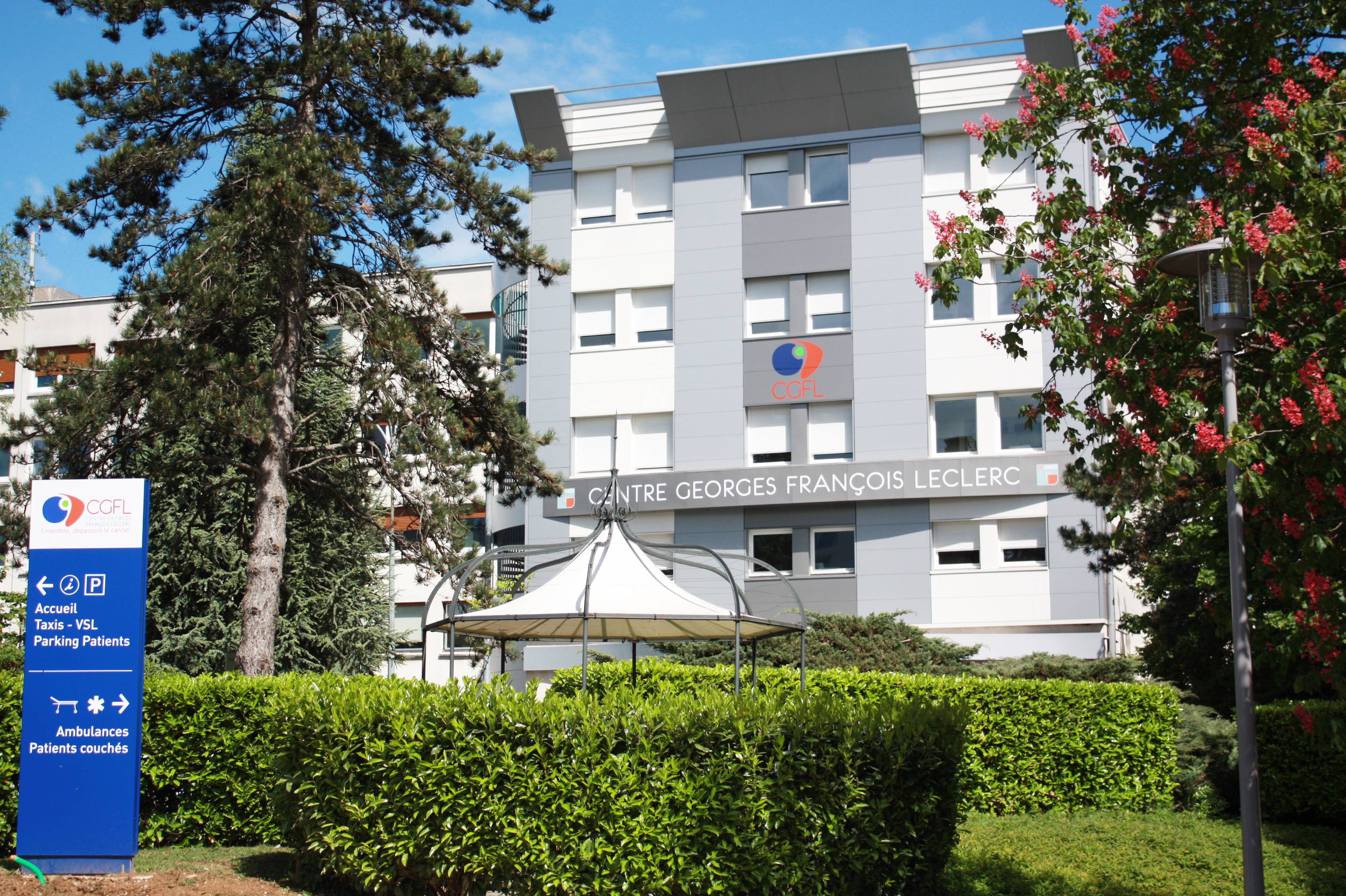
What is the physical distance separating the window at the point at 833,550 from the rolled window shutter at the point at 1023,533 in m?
3.45

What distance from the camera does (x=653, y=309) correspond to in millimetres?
30219

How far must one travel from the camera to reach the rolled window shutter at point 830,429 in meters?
28.5

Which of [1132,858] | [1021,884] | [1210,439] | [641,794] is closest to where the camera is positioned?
[1210,439]

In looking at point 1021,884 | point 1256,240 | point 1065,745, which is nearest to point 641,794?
point 1021,884

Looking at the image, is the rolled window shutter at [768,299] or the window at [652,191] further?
the window at [652,191]

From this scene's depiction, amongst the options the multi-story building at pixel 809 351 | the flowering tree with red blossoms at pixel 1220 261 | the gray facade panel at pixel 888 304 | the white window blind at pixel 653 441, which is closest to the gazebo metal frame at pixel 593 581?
the flowering tree with red blossoms at pixel 1220 261

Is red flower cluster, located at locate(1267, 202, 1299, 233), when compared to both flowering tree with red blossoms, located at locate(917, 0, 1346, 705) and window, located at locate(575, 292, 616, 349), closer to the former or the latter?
flowering tree with red blossoms, located at locate(917, 0, 1346, 705)

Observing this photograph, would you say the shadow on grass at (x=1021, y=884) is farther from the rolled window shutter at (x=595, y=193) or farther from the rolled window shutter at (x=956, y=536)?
the rolled window shutter at (x=595, y=193)

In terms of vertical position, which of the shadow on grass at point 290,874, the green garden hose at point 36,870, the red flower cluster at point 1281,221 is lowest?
the shadow on grass at point 290,874

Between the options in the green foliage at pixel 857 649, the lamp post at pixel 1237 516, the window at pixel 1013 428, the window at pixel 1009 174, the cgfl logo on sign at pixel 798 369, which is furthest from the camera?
the cgfl logo on sign at pixel 798 369

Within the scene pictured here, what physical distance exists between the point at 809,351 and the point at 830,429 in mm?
1964

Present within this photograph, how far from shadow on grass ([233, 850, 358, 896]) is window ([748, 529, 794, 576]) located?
731 inches

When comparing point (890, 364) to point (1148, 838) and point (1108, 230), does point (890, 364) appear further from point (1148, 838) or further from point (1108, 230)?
point (1108, 230)

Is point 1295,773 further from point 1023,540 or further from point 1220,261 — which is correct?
point 1023,540
